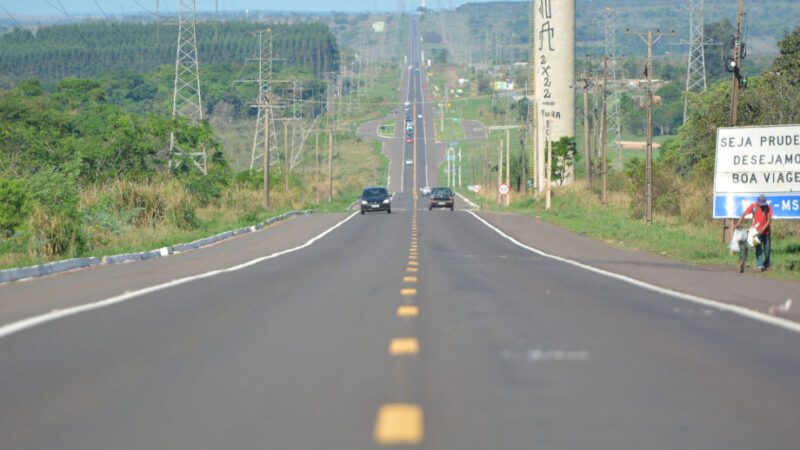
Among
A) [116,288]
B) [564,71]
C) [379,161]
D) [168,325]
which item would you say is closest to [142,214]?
[116,288]

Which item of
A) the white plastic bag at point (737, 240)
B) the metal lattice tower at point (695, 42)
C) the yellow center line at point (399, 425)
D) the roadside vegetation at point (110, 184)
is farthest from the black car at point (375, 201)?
the yellow center line at point (399, 425)

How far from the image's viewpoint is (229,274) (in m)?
19.6

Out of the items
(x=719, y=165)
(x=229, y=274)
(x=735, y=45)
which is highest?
(x=735, y=45)

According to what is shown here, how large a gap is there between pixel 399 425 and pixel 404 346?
3.47 m

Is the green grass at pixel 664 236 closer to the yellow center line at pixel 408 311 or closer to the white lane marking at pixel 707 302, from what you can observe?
the white lane marking at pixel 707 302

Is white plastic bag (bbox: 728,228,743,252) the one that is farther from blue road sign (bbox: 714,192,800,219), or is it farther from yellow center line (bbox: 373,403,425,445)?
yellow center line (bbox: 373,403,425,445)

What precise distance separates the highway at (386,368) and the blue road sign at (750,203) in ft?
38.4

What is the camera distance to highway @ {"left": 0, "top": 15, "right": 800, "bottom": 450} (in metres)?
6.38

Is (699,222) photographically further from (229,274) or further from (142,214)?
(229,274)

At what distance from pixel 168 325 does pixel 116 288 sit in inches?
214

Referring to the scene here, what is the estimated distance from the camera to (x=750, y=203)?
2769 centimetres

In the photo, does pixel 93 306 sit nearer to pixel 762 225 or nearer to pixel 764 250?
pixel 762 225

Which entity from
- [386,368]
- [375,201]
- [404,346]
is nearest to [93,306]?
[404,346]

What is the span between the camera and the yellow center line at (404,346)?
9.59 m
